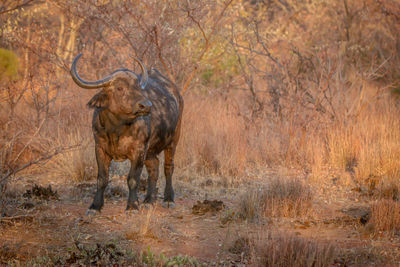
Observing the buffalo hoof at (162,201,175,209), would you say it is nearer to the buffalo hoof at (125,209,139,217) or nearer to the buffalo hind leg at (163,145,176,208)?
the buffalo hind leg at (163,145,176,208)

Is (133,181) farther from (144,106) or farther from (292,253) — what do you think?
(292,253)

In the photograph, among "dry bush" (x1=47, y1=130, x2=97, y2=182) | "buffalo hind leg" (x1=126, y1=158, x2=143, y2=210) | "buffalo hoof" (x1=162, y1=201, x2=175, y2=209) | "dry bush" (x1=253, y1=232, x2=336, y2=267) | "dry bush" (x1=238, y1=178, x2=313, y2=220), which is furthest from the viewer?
"dry bush" (x1=47, y1=130, x2=97, y2=182)

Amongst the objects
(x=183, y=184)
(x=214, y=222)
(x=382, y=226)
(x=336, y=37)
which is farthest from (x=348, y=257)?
(x=336, y=37)

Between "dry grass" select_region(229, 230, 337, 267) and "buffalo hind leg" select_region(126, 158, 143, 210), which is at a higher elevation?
"buffalo hind leg" select_region(126, 158, 143, 210)

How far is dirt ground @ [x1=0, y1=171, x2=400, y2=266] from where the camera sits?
15.1 ft

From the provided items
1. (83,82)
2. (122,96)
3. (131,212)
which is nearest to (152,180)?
(131,212)

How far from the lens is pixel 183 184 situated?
26.2 feet

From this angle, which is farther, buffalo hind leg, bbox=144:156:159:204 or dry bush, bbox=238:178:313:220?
buffalo hind leg, bbox=144:156:159:204

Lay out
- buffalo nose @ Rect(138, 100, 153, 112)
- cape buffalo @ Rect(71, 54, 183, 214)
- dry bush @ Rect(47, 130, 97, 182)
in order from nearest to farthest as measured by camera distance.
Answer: buffalo nose @ Rect(138, 100, 153, 112) < cape buffalo @ Rect(71, 54, 183, 214) < dry bush @ Rect(47, 130, 97, 182)

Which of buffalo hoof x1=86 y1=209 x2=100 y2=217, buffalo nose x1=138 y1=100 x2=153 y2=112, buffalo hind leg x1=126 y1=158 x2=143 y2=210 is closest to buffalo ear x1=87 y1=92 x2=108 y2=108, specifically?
buffalo nose x1=138 y1=100 x2=153 y2=112

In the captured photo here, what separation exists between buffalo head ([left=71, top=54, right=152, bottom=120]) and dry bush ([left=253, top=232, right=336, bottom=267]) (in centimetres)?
212

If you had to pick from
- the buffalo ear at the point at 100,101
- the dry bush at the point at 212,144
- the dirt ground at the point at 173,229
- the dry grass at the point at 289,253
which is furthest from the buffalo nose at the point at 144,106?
the dry bush at the point at 212,144

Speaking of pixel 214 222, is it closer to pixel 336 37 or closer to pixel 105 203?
pixel 105 203

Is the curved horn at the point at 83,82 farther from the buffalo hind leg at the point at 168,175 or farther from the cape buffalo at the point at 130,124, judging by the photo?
the buffalo hind leg at the point at 168,175
